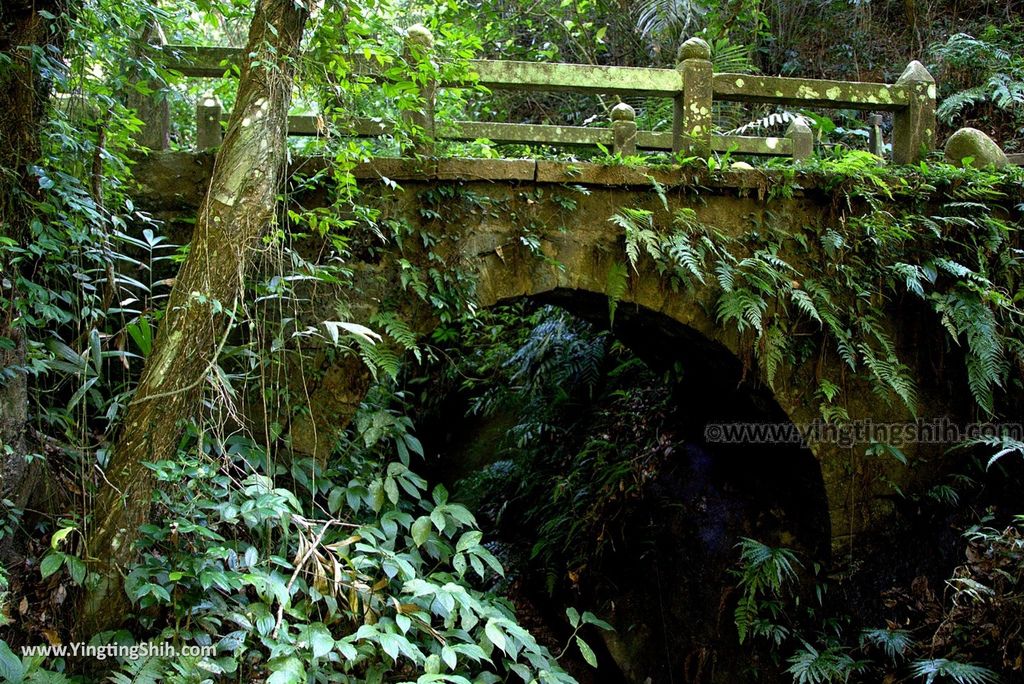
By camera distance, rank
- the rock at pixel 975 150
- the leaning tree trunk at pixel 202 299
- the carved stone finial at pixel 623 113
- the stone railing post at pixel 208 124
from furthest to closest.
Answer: the carved stone finial at pixel 623 113
the rock at pixel 975 150
the stone railing post at pixel 208 124
the leaning tree trunk at pixel 202 299

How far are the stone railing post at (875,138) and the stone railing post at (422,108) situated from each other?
517 cm

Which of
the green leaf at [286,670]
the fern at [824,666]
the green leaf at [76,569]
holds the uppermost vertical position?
the green leaf at [76,569]

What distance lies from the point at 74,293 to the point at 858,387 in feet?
17.3

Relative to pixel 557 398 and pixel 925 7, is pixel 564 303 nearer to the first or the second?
pixel 557 398

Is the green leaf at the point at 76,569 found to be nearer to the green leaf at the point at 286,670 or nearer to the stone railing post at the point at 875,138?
the green leaf at the point at 286,670

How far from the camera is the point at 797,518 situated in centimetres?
657

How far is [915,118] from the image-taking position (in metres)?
6.18

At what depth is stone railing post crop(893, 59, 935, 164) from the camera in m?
6.10

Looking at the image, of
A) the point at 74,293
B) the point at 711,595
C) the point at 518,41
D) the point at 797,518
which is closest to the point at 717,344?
the point at 797,518

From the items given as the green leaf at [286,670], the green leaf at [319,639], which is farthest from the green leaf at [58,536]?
the green leaf at [319,639]

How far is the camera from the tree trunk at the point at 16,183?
12.8 ft

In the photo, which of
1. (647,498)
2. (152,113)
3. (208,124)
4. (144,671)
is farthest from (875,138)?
(144,671)

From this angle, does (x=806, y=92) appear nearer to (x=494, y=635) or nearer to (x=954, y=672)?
(x=954, y=672)

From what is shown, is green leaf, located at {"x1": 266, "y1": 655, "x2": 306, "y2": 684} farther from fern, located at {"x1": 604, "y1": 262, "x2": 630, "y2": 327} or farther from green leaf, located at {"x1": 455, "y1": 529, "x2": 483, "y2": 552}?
fern, located at {"x1": 604, "y1": 262, "x2": 630, "y2": 327}
